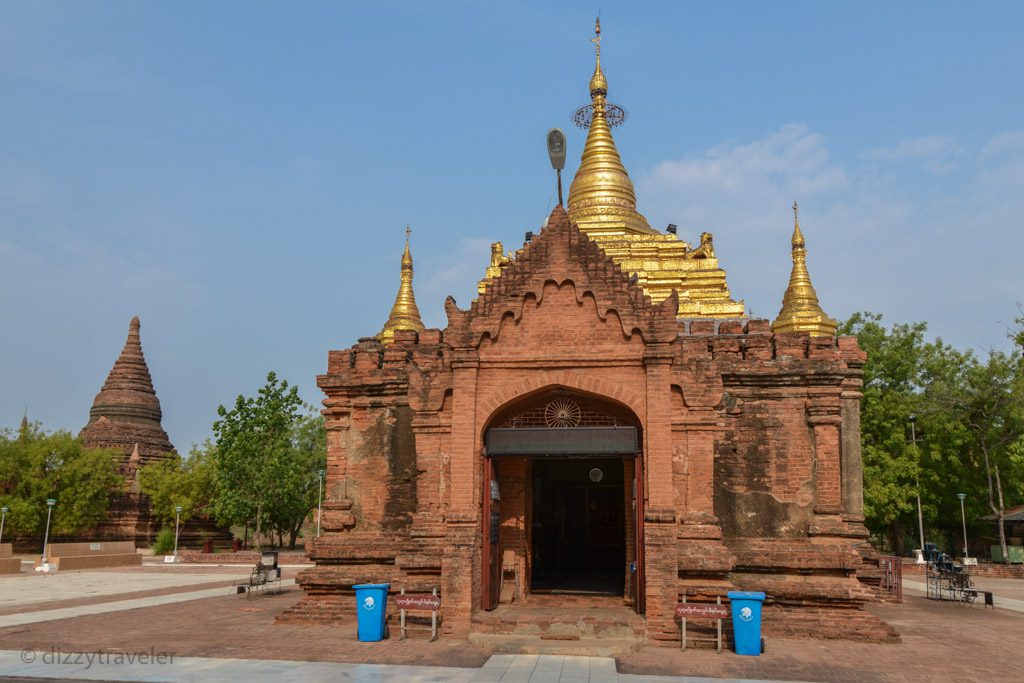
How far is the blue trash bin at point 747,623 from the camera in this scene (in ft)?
41.3

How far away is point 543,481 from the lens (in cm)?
1975

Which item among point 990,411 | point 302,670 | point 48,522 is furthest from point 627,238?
point 48,522

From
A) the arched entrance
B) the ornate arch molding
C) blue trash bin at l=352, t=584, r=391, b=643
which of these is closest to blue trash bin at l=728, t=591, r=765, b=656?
the arched entrance

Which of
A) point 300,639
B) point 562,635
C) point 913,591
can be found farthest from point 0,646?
point 913,591

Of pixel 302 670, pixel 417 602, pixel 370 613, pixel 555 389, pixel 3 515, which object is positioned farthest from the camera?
pixel 3 515

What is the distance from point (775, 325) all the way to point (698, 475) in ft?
48.8

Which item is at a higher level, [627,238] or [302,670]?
[627,238]

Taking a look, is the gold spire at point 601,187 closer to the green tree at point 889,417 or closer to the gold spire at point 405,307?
the gold spire at point 405,307

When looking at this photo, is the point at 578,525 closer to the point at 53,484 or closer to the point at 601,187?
the point at 601,187

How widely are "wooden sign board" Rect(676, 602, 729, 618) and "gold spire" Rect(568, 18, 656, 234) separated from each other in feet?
51.9

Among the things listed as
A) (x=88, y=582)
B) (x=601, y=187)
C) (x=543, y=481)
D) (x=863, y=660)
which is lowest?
(x=88, y=582)

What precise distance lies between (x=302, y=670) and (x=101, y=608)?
11.5 metres

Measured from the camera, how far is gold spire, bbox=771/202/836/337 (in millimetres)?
26422

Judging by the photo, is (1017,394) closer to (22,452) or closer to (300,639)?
(300,639)
